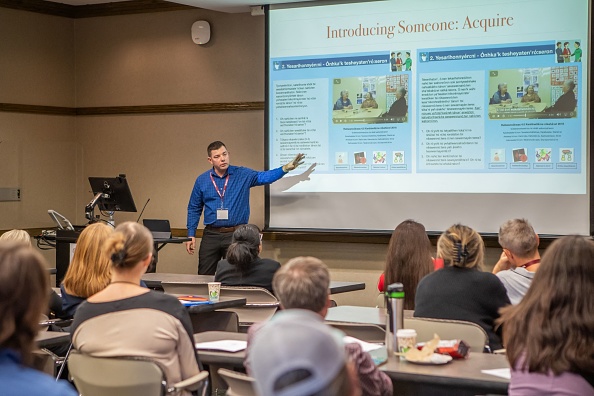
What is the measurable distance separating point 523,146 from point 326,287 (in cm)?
499

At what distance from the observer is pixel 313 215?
8.14 m

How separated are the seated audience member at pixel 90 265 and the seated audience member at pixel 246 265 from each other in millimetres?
1236

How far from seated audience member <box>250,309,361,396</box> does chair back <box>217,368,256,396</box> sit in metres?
1.67

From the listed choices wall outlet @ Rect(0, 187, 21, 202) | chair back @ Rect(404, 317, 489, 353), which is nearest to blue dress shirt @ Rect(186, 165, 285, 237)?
wall outlet @ Rect(0, 187, 21, 202)

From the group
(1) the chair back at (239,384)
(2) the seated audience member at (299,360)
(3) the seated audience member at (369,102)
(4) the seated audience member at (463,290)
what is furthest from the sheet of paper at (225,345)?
(3) the seated audience member at (369,102)

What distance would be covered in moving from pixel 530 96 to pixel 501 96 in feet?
0.79

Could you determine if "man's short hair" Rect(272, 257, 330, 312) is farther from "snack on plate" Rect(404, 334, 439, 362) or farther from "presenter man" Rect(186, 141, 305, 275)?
"presenter man" Rect(186, 141, 305, 275)

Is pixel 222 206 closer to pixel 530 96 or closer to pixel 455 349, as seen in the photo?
pixel 530 96

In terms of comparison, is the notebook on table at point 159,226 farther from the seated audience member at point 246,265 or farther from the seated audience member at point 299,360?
the seated audience member at point 299,360

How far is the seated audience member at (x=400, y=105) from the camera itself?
25.2ft

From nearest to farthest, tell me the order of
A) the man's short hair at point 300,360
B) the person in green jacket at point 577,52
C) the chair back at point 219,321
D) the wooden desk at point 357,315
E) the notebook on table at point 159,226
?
the man's short hair at point 300,360 < the wooden desk at point 357,315 < the chair back at point 219,321 < the person in green jacket at point 577,52 < the notebook on table at point 159,226

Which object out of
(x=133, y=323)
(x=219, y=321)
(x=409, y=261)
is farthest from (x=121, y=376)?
(x=409, y=261)

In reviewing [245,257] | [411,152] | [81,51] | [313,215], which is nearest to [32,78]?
[81,51]

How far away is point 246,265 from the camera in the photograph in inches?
217
